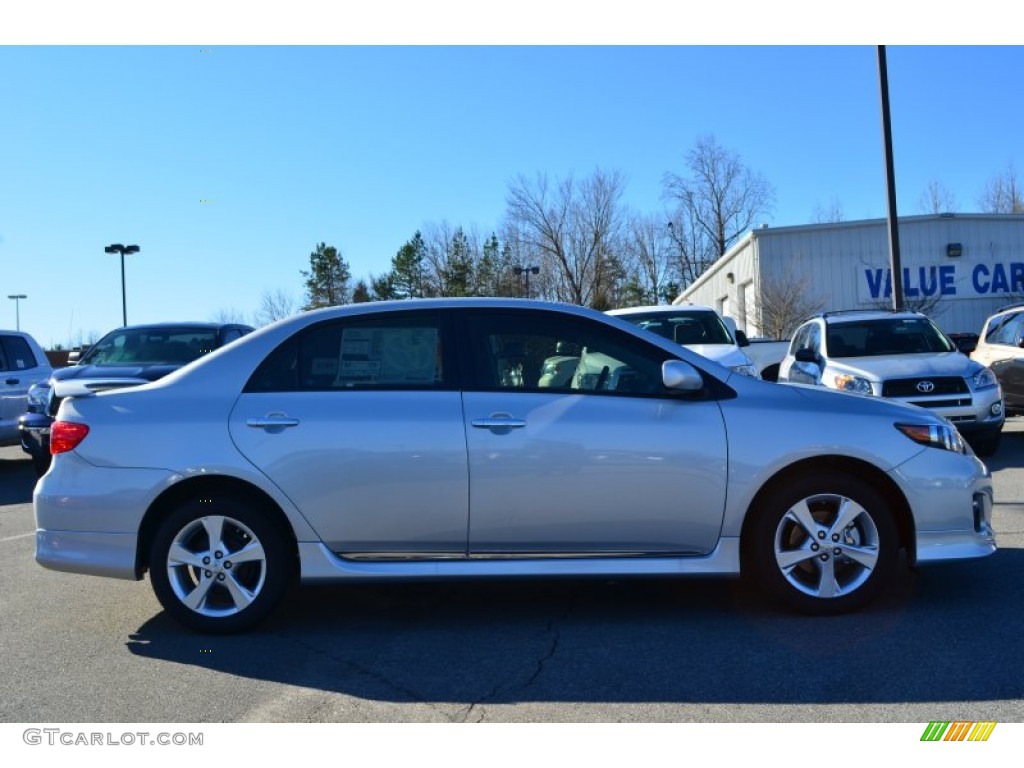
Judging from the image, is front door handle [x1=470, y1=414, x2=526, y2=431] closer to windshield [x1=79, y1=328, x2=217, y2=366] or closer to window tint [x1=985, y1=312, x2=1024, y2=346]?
windshield [x1=79, y1=328, x2=217, y2=366]

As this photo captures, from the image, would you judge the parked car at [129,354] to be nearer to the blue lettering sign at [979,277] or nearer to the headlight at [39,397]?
the headlight at [39,397]

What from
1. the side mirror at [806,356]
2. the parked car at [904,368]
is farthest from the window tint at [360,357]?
the side mirror at [806,356]

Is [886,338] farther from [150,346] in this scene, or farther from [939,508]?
[150,346]

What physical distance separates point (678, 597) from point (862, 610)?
0.99 metres

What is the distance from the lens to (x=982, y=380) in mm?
10664

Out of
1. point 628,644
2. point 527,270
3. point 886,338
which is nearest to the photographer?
point 628,644

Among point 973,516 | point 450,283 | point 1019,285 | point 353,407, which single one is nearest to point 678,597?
point 973,516

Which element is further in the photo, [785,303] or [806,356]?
[785,303]

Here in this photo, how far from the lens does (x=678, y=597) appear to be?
5.61m

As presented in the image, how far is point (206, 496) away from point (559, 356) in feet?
6.30

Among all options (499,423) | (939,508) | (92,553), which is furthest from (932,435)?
(92,553)

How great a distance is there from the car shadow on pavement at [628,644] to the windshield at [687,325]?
25.0 ft

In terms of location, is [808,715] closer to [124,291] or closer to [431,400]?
[431,400]
